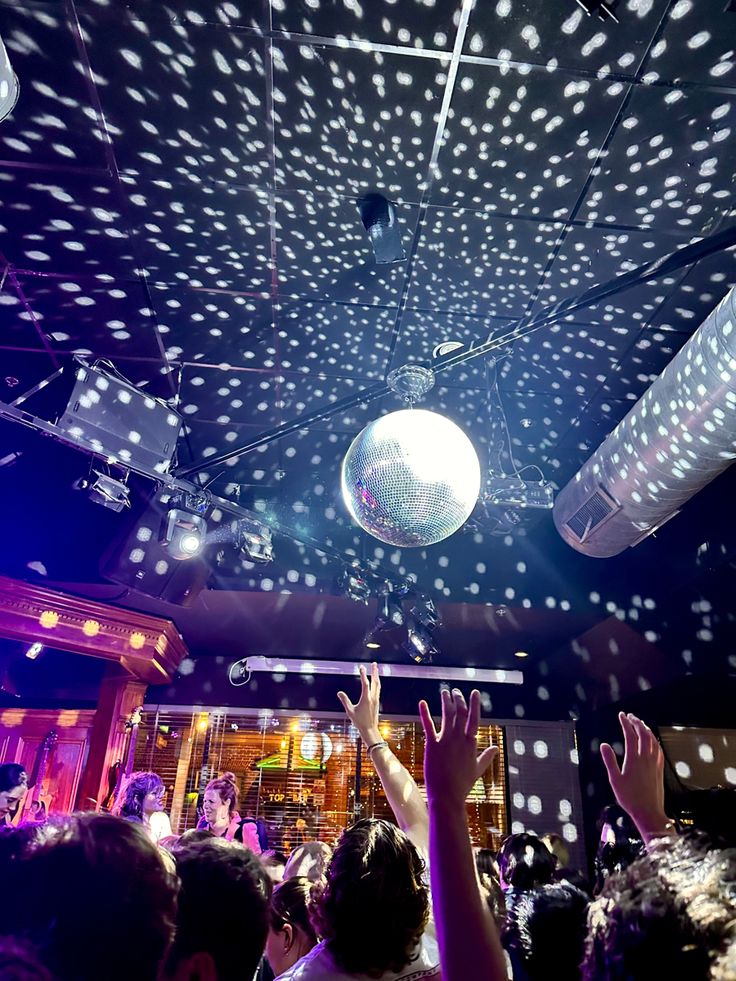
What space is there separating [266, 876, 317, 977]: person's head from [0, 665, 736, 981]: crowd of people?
469mm

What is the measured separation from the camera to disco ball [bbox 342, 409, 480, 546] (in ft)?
6.28

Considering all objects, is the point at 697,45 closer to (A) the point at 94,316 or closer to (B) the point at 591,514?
(B) the point at 591,514

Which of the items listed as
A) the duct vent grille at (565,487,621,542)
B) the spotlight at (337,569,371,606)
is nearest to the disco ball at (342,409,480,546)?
the duct vent grille at (565,487,621,542)

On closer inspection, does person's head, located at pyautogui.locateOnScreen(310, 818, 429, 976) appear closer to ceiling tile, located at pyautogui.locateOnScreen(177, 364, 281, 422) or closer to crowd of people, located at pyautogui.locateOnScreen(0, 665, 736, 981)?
crowd of people, located at pyautogui.locateOnScreen(0, 665, 736, 981)

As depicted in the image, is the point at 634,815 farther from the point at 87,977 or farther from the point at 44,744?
the point at 44,744

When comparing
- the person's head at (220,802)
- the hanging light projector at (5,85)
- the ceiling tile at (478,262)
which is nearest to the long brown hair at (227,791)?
the person's head at (220,802)

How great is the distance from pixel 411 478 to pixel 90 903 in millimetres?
1391

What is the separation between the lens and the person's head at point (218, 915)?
0.90 metres

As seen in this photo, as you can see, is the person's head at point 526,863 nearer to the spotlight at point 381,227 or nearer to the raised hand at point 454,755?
the raised hand at point 454,755

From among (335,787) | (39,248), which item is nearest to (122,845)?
(39,248)

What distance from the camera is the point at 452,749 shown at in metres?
0.97

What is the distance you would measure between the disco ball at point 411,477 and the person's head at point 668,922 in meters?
1.34

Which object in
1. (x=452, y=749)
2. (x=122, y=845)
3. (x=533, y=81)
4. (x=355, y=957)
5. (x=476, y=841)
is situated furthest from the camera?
(x=476, y=841)

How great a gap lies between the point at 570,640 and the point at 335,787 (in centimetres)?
300
